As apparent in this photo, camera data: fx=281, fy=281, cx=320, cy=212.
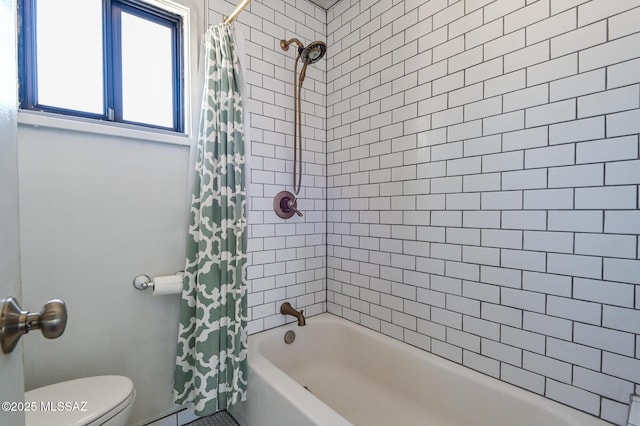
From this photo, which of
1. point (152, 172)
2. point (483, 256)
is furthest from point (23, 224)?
point (483, 256)

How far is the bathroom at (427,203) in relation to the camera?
106 cm

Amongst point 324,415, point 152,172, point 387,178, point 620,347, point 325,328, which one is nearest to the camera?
point 620,347

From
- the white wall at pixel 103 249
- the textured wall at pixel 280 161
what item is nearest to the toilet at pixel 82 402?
the white wall at pixel 103 249

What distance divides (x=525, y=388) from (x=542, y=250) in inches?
24.6

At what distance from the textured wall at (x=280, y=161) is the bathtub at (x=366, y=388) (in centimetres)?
24

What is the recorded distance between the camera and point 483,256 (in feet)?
4.47

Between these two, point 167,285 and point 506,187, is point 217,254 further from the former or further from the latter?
point 506,187

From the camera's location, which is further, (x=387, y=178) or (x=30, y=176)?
(x=387, y=178)

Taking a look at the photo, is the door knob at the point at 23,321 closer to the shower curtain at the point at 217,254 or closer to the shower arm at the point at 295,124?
the shower curtain at the point at 217,254

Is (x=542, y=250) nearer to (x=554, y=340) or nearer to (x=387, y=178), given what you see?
(x=554, y=340)

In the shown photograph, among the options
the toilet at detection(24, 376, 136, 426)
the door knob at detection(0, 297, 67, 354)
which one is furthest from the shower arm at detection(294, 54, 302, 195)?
the door knob at detection(0, 297, 67, 354)

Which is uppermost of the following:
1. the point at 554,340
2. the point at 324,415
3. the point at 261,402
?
the point at 554,340

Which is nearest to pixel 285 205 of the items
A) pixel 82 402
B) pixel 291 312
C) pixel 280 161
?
pixel 280 161

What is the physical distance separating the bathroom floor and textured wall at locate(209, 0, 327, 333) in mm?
508
